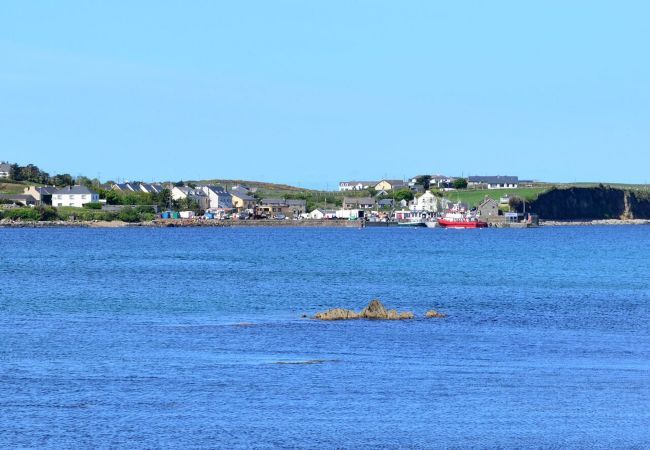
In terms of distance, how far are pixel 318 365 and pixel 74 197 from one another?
151 meters

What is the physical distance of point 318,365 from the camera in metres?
27.8

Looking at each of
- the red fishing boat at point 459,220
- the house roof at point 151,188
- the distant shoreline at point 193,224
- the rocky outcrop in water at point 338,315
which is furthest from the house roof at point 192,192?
the rocky outcrop in water at point 338,315

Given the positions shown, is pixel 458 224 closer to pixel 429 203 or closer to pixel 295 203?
pixel 429 203

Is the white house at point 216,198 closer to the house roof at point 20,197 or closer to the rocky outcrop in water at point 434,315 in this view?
the house roof at point 20,197

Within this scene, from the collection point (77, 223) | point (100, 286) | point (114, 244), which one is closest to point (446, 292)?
point (100, 286)

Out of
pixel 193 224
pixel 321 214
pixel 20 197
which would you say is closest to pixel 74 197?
pixel 20 197

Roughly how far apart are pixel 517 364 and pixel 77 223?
14218cm

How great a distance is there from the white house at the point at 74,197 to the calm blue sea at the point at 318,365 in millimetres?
115497

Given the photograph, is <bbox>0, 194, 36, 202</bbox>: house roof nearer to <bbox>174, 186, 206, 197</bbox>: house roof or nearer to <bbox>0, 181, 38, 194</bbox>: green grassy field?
<bbox>0, 181, 38, 194</bbox>: green grassy field

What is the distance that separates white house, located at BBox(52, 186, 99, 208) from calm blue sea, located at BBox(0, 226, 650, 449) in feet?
379

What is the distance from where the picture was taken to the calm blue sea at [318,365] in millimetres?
21031

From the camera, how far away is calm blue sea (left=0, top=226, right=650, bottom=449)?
69.0 feet

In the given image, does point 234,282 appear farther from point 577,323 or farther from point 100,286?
point 577,323

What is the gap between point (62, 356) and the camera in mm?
29375
